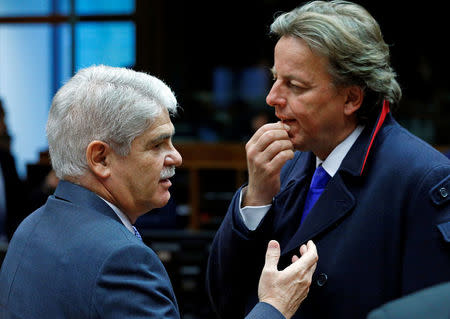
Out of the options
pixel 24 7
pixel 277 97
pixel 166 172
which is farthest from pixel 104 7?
pixel 166 172

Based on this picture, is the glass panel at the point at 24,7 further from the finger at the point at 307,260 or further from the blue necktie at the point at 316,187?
the finger at the point at 307,260

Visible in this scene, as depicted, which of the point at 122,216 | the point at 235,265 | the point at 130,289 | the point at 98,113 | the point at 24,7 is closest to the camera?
the point at 130,289

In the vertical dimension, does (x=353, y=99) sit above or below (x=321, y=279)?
above

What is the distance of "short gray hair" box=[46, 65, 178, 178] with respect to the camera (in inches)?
65.3

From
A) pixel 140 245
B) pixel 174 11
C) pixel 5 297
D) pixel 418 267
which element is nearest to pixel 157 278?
pixel 140 245

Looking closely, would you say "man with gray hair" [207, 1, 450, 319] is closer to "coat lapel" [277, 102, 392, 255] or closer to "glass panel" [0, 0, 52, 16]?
"coat lapel" [277, 102, 392, 255]

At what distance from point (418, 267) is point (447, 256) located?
3.0 inches

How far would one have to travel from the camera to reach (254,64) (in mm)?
8828

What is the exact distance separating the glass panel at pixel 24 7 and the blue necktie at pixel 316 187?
7.22 meters

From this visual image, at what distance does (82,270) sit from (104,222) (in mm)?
137

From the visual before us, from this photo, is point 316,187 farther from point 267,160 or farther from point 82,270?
point 82,270

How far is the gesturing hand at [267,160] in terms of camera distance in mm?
1985

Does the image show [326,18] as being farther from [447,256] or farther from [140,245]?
[140,245]

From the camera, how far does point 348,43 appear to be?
6.30 feet
